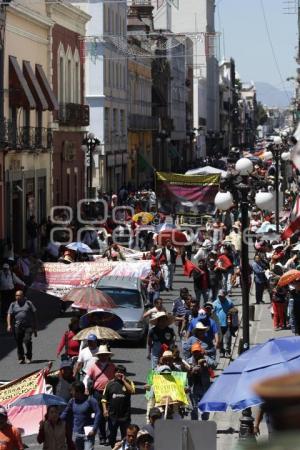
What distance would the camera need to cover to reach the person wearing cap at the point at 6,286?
78.7 feet

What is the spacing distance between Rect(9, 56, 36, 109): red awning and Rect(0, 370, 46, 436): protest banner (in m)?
26.6

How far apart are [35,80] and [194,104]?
95.7 metres

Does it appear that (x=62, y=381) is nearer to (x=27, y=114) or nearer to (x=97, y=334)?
(x=97, y=334)

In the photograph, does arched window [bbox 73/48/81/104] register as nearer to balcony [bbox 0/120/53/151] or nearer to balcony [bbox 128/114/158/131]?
balcony [bbox 0/120/53/151]

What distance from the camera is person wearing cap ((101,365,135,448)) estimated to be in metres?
12.2

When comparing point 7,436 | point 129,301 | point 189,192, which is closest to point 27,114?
point 189,192

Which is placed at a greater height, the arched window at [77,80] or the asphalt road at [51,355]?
the arched window at [77,80]

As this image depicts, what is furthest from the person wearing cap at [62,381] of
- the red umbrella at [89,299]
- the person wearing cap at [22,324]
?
the red umbrella at [89,299]

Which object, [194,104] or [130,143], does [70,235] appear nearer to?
[130,143]

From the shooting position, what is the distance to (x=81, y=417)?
1159 centimetres

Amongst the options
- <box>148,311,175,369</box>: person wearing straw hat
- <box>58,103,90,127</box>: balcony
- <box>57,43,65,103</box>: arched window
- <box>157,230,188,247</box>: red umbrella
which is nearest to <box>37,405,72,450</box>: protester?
<box>148,311,175,369</box>: person wearing straw hat

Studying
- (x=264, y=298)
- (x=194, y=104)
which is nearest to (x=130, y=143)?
(x=264, y=298)

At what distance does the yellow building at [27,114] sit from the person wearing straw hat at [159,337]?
2114 cm

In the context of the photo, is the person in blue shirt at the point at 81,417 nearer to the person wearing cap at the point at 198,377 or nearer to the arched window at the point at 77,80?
the person wearing cap at the point at 198,377
